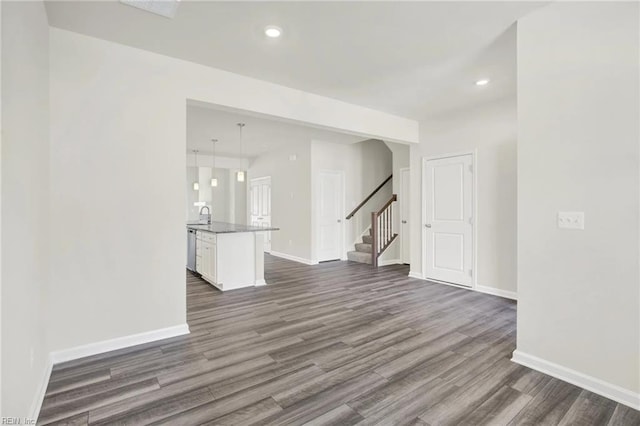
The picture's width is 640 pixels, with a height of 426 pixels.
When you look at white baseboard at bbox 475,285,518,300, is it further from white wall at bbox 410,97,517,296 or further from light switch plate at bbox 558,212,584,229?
light switch plate at bbox 558,212,584,229

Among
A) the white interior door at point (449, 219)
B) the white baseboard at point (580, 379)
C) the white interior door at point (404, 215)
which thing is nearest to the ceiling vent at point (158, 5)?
the white baseboard at point (580, 379)

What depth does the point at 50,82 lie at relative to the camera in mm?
2488

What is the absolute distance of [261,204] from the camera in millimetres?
9062

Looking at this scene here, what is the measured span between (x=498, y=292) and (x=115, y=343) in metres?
4.54

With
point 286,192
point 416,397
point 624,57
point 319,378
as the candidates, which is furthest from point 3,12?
point 286,192

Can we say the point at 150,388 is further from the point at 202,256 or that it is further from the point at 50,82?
the point at 202,256

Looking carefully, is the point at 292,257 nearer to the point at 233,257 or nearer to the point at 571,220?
the point at 233,257

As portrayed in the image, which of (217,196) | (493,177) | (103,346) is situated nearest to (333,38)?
(493,177)

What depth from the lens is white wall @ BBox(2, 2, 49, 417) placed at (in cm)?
140

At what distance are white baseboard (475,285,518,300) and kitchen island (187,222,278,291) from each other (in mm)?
3251

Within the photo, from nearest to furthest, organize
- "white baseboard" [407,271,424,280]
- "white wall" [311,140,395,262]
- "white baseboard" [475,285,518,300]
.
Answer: "white baseboard" [475,285,518,300] → "white baseboard" [407,271,424,280] → "white wall" [311,140,395,262]

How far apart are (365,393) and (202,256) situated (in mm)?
3947

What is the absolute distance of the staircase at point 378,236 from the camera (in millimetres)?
6488

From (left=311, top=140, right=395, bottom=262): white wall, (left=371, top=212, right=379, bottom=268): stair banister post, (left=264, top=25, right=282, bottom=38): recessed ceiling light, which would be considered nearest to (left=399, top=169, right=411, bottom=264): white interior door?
(left=371, top=212, right=379, bottom=268): stair banister post
